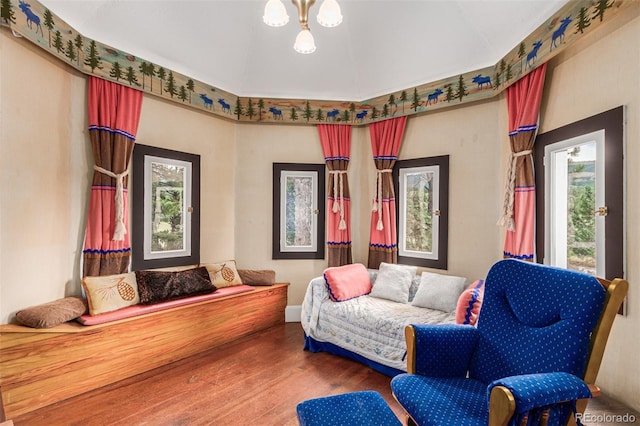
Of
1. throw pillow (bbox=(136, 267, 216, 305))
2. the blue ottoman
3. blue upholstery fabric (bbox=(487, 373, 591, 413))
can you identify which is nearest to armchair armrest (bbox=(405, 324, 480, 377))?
the blue ottoman

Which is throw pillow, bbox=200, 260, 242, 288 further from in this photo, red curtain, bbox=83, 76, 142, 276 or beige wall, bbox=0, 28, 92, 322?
beige wall, bbox=0, 28, 92, 322

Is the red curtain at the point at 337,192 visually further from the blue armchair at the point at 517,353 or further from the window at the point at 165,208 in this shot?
the blue armchair at the point at 517,353

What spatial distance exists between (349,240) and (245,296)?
1395 mm

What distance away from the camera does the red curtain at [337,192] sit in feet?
12.7

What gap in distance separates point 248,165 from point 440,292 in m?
2.63

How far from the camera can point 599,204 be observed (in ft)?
6.45

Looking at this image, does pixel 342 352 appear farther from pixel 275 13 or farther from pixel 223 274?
pixel 275 13

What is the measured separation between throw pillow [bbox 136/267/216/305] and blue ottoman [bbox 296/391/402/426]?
2.03 metres

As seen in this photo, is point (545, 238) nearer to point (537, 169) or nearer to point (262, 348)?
point (537, 169)

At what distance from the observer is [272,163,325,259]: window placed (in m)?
3.97

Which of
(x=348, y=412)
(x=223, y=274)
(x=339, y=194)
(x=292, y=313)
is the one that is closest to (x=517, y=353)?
(x=348, y=412)

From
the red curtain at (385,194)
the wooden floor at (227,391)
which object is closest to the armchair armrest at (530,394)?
the wooden floor at (227,391)

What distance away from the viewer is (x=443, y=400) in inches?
58.1

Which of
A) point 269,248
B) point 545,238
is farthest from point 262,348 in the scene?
point 545,238
